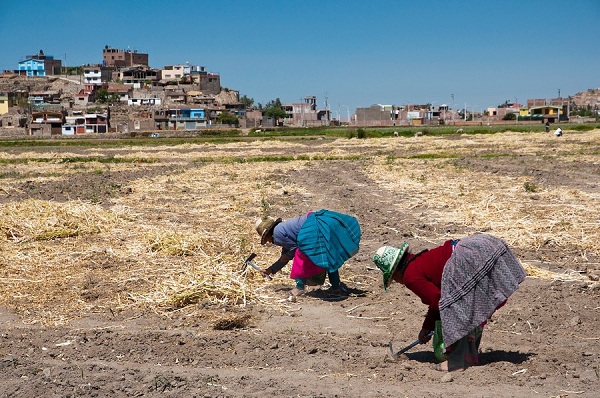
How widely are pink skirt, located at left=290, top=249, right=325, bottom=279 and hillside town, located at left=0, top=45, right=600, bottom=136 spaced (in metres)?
76.4

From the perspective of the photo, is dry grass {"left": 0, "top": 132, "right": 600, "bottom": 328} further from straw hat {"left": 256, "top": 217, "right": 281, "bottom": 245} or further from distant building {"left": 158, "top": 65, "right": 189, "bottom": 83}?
distant building {"left": 158, "top": 65, "right": 189, "bottom": 83}

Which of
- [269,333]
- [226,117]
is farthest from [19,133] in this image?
[269,333]

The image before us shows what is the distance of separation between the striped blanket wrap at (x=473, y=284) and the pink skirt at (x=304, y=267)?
8.47 ft

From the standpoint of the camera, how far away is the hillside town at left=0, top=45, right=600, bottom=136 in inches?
4434

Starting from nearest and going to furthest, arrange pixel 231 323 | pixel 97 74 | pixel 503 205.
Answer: pixel 231 323 → pixel 503 205 → pixel 97 74

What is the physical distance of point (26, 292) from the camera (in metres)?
8.60

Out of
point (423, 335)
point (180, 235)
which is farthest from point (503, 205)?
point (423, 335)

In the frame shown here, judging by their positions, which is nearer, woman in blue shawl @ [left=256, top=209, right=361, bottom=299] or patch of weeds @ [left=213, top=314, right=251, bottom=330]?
patch of weeds @ [left=213, top=314, right=251, bottom=330]

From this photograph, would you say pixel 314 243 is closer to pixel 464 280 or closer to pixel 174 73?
pixel 464 280

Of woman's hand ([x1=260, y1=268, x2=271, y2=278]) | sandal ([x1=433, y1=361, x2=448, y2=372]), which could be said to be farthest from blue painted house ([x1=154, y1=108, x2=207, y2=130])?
sandal ([x1=433, y1=361, x2=448, y2=372])

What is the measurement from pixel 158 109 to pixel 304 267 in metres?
119

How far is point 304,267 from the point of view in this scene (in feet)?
26.2

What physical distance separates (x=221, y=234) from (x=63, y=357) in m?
5.49

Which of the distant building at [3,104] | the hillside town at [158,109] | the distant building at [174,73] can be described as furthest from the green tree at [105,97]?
the distant building at [174,73]
